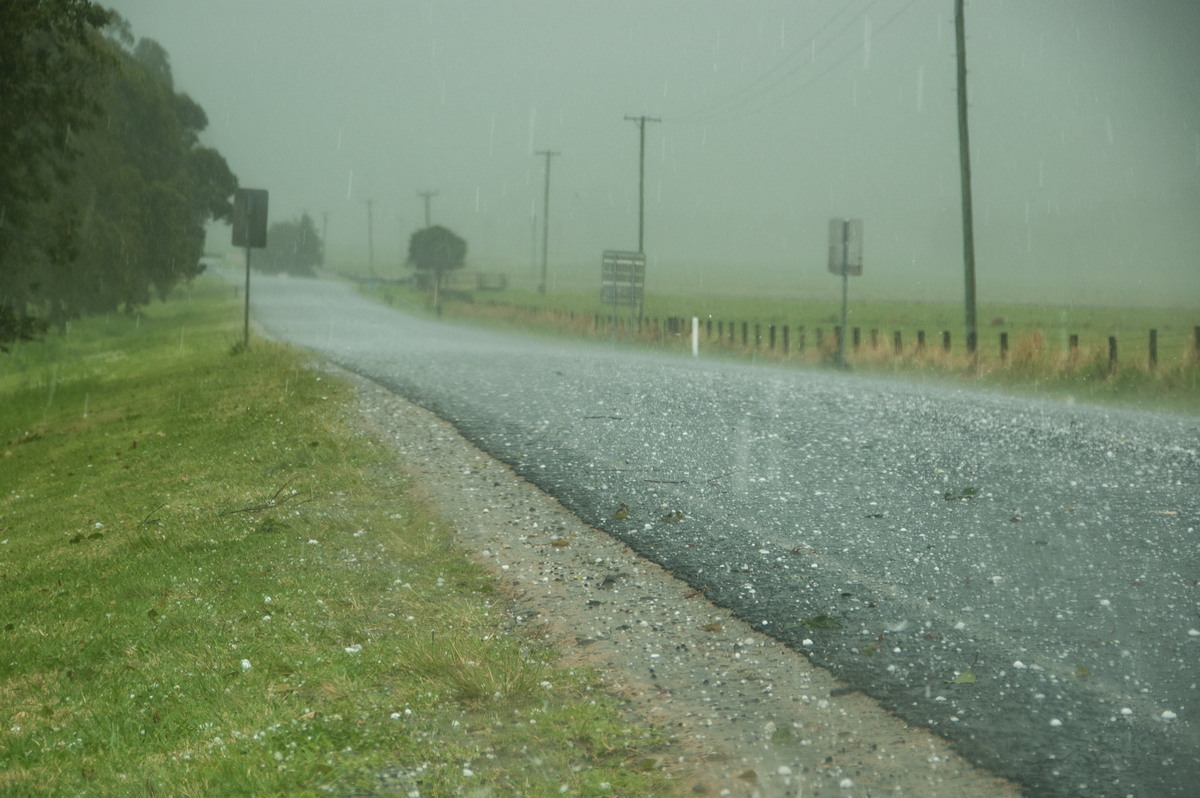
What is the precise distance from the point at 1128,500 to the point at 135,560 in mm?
6835

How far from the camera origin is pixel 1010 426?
31.9ft

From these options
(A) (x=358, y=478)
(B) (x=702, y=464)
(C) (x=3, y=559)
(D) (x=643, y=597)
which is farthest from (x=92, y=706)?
(B) (x=702, y=464)

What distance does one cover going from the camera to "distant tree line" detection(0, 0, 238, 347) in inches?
575

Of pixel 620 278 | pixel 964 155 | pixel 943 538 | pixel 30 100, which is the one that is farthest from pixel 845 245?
pixel 943 538

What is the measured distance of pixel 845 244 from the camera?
2377 cm

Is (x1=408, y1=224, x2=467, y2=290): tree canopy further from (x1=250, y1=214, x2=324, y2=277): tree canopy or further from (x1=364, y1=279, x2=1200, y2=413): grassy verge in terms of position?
(x1=250, y1=214, x2=324, y2=277): tree canopy

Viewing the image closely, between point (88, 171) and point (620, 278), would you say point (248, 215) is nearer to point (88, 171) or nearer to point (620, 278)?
point (88, 171)

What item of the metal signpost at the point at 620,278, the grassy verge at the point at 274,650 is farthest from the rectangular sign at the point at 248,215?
the metal signpost at the point at 620,278

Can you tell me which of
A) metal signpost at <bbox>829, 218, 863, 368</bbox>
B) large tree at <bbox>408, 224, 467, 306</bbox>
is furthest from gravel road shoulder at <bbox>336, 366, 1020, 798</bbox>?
large tree at <bbox>408, 224, 467, 306</bbox>

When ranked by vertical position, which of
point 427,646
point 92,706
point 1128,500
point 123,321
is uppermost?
point 123,321

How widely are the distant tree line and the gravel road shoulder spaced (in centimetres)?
1155

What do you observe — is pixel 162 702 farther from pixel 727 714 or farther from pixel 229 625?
pixel 727 714

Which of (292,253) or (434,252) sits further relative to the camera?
(292,253)

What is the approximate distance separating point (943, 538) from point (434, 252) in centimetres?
9097
